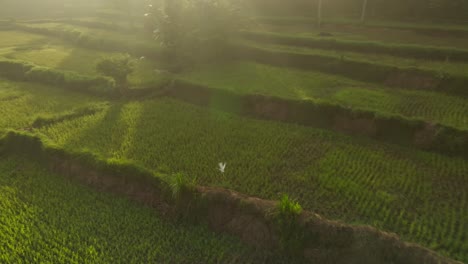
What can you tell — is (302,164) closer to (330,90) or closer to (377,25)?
(330,90)

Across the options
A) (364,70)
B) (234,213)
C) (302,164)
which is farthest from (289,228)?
(364,70)

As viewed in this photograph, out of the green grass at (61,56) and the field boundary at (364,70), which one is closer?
the field boundary at (364,70)

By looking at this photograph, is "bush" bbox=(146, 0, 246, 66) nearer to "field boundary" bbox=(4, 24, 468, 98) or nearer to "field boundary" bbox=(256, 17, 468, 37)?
"field boundary" bbox=(4, 24, 468, 98)

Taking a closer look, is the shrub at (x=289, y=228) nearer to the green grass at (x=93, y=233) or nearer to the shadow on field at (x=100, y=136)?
the green grass at (x=93, y=233)

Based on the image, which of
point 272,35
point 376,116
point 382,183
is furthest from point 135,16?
point 382,183

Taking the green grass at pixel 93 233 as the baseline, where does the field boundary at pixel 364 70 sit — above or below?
above

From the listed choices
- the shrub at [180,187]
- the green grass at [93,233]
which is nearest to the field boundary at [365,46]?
the shrub at [180,187]

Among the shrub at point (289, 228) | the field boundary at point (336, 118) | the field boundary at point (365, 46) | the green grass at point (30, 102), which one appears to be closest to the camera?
the shrub at point (289, 228)
